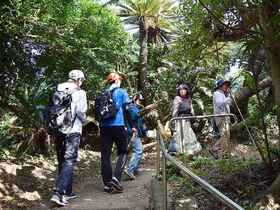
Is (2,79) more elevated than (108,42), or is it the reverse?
(108,42)

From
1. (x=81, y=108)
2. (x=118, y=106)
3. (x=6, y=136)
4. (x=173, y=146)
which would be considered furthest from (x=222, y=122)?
(x=6, y=136)

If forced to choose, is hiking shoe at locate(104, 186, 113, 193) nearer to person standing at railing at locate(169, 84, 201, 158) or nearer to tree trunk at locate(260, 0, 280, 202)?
person standing at railing at locate(169, 84, 201, 158)

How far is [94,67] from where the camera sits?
10086 mm

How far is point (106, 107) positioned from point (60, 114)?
79 cm

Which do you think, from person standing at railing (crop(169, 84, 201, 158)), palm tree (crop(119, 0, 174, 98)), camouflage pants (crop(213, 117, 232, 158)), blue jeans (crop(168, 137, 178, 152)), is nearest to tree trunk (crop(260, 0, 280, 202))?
camouflage pants (crop(213, 117, 232, 158))

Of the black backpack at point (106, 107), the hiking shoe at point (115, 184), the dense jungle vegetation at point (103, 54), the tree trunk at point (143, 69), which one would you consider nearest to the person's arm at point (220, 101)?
the dense jungle vegetation at point (103, 54)

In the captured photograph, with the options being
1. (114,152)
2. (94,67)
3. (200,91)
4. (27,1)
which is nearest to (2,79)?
(27,1)

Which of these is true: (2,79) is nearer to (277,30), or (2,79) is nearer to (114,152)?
(277,30)

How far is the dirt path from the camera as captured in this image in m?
6.25

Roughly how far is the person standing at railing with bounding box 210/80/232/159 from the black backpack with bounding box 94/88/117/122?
2.64 metres

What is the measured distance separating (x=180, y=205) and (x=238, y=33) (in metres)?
2.51

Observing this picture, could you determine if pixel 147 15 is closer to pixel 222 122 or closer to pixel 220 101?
pixel 220 101

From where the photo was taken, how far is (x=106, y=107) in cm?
713

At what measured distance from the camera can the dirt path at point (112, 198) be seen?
6246mm
